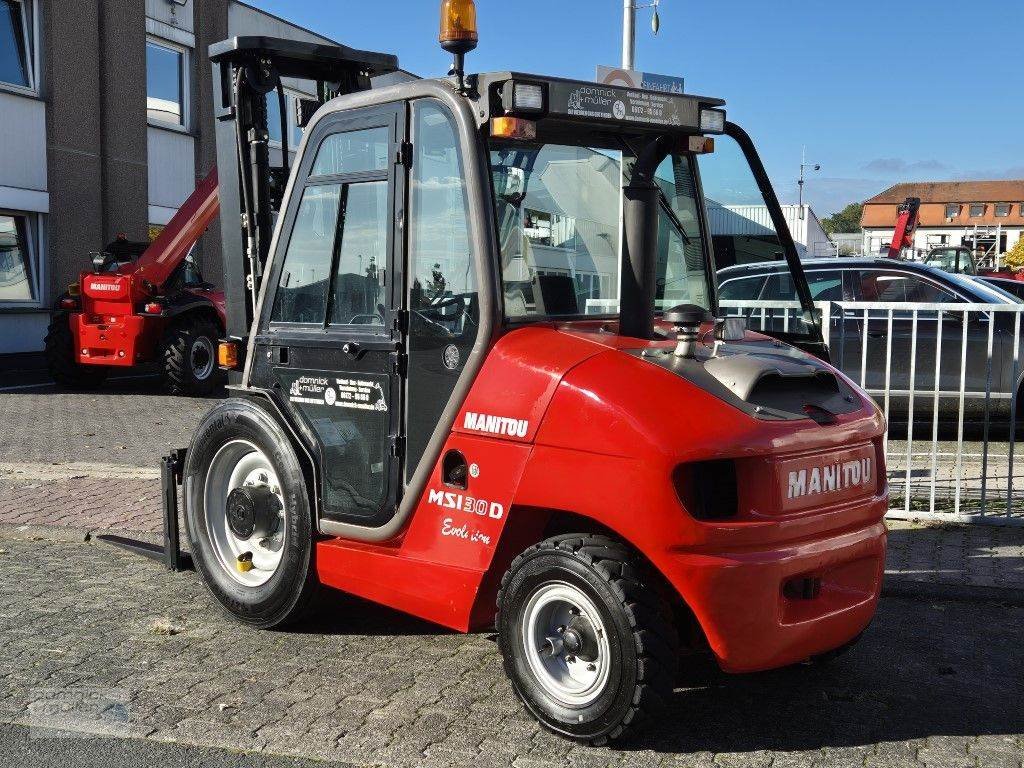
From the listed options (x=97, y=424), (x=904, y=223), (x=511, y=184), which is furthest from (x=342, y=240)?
(x=904, y=223)

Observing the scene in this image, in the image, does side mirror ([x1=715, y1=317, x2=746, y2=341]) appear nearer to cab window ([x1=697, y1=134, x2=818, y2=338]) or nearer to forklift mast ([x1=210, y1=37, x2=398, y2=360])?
cab window ([x1=697, y1=134, x2=818, y2=338])

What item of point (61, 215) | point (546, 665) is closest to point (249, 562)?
point (546, 665)

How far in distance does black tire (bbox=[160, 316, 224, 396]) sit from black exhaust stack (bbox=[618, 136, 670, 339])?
10.7 meters

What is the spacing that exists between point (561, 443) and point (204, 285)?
12.8 meters

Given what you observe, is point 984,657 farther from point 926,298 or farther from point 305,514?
point 926,298

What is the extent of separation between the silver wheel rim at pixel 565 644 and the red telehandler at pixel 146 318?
11.3 metres

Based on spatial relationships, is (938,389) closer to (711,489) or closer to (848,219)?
(711,489)

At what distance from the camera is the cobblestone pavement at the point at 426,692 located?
3768 mm

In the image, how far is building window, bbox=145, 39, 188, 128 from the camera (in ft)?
71.8

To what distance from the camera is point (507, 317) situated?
4027mm

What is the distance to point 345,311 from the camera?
4.55m

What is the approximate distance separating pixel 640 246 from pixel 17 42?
18.2 m

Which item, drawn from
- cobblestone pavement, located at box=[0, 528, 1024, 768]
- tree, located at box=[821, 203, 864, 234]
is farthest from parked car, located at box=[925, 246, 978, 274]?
tree, located at box=[821, 203, 864, 234]

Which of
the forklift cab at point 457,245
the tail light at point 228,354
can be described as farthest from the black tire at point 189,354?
the forklift cab at point 457,245
